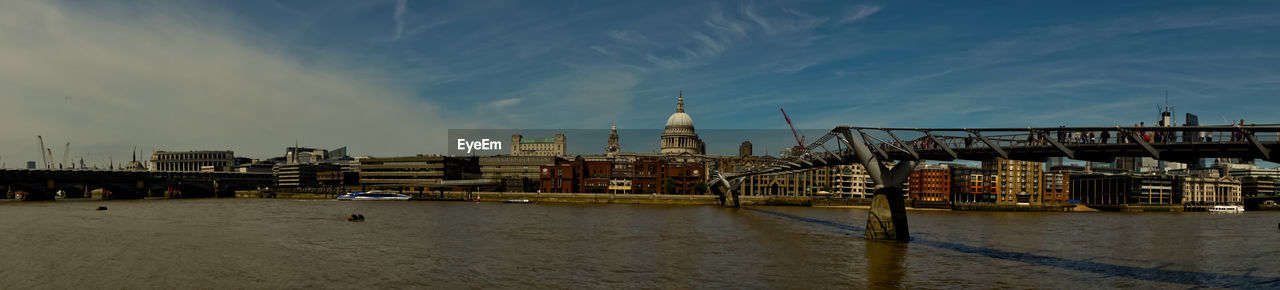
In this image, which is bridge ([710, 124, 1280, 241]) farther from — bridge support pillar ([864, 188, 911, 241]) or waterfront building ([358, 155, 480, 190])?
waterfront building ([358, 155, 480, 190])

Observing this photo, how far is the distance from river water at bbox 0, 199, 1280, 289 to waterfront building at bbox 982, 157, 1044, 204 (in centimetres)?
9298

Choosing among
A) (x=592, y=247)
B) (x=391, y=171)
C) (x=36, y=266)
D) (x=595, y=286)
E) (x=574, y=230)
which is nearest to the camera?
(x=595, y=286)

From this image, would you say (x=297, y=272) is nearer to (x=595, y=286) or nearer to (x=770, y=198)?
(x=595, y=286)

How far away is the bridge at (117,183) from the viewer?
143 meters

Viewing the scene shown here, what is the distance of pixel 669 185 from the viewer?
541ft

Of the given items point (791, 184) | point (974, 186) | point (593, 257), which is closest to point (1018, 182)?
point (974, 186)

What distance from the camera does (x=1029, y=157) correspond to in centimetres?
4503

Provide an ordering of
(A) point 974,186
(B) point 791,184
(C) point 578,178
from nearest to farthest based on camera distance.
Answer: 1. (C) point 578,178
2. (A) point 974,186
3. (B) point 791,184

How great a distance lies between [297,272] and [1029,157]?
37949mm

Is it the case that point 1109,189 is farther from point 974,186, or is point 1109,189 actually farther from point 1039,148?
point 1039,148

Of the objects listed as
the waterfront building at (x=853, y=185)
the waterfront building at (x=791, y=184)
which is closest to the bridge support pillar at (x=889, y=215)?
the waterfront building at (x=853, y=185)

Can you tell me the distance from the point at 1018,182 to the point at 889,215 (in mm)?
121577

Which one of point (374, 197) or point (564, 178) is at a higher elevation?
point (564, 178)

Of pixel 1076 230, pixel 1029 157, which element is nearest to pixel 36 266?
pixel 1029 157
